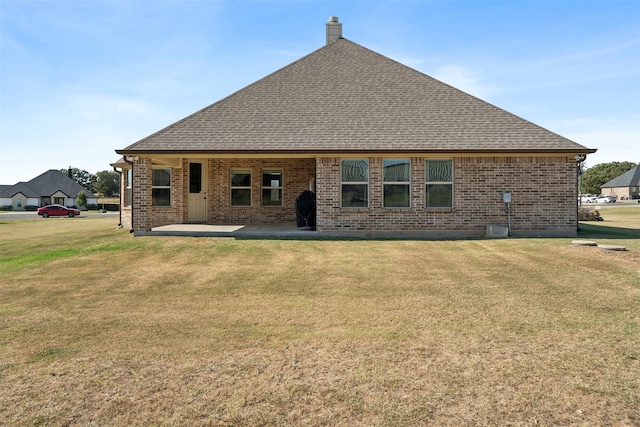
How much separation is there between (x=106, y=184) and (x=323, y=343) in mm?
122049

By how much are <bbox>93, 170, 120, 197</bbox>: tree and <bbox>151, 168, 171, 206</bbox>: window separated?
10514 cm

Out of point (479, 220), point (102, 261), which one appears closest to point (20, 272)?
point (102, 261)

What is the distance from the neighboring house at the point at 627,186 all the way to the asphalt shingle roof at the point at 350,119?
88145 millimetres

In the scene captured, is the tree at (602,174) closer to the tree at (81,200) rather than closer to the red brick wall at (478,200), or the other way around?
the red brick wall at (478,200)

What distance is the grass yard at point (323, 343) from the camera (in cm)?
338

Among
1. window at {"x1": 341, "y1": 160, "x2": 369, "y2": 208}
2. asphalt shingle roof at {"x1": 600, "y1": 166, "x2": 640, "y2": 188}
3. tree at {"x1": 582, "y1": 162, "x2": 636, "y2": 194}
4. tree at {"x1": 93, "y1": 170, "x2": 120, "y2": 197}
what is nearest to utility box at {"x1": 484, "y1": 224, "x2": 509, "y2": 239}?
window at {"x1": 341, "y1": 160, "x2": 369, "y2": 208}

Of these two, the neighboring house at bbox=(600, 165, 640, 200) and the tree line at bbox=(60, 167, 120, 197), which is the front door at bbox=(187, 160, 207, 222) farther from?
the tree line at bbox=(60, 167, 120, 197)

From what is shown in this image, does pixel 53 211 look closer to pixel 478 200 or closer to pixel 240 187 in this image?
pixel 240 187

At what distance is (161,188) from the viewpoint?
1648cm

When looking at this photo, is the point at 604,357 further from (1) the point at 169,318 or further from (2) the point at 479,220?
(2) the point at 479,220

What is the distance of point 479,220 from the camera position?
13547 millimetres

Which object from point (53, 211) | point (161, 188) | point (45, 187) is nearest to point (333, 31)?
point (161, 188)

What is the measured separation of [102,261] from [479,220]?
11.0 m

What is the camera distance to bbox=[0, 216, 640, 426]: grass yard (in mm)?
3375
